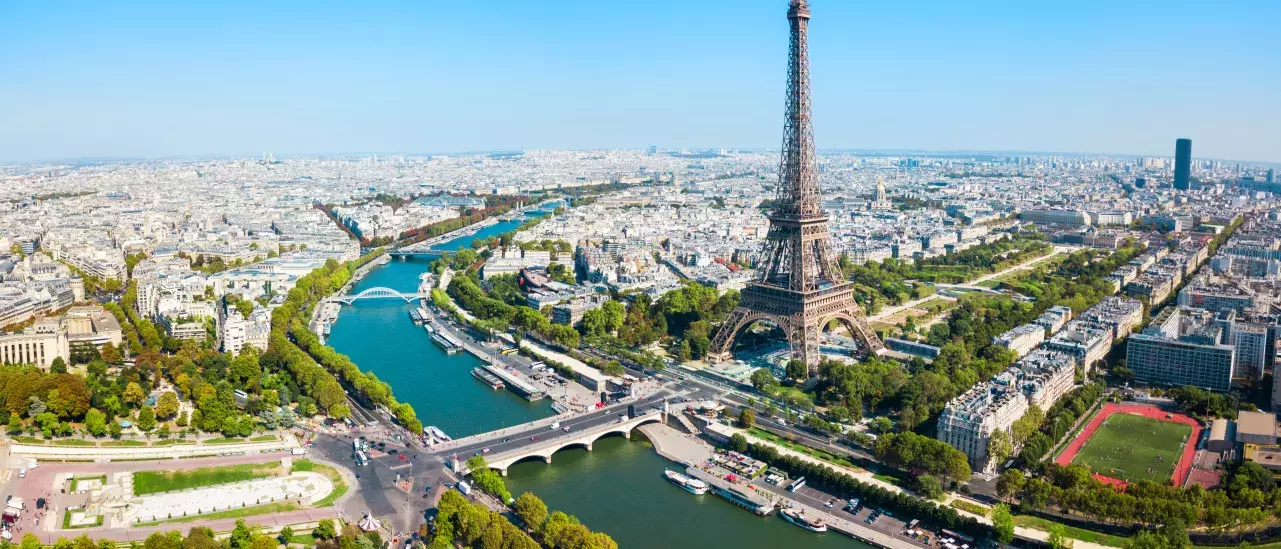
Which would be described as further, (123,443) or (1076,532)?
(123,443)

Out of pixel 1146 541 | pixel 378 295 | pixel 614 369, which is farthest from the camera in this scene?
pixel 378 295

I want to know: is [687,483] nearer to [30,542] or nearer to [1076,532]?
[1076,532]

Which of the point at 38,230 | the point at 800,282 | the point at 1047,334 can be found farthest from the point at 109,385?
the point at 38,230

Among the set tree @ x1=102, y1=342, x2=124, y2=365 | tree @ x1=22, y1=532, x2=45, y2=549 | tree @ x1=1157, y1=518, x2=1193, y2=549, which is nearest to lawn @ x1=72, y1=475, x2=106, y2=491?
tree @ x1=22, y1=532, x2=45, y2=549

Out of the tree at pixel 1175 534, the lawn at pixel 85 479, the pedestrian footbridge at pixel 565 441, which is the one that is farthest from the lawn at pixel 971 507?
the lawn at pixel 85 479

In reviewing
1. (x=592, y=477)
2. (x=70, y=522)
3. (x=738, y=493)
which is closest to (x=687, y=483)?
(x=738, y=493)

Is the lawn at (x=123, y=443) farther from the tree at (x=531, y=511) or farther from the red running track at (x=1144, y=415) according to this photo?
the red running track at (x=1144, y=415)
